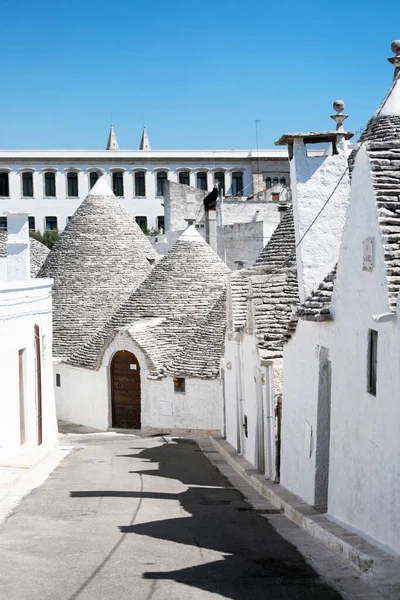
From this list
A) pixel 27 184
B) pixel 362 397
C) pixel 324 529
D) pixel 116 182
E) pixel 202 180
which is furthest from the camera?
pixel 202 180

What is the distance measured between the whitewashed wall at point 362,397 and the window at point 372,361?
0.08 m

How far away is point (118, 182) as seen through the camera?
71312 millimetres

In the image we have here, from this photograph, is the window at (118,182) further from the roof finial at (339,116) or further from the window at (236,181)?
the roof finial at (339,116)

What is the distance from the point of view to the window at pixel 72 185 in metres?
70.5

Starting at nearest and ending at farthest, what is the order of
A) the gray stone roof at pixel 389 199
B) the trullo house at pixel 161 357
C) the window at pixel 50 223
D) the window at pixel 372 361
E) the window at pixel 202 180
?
the gray stone roof at pixel 389 199, the window at pixel 372 361, the trullo house at pixel 161 357, the window at pixel 50 223, the window at pixel 202 180

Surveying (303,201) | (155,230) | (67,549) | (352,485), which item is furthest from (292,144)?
(155,230)

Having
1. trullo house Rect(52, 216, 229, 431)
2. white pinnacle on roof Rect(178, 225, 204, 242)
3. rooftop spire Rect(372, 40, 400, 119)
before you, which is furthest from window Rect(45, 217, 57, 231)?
rooftop spire Rect(372, 40, 400, 119)

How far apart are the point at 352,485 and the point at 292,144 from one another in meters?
6.40

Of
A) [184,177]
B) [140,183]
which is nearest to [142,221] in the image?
[140,183]

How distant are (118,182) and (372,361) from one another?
62853 mm

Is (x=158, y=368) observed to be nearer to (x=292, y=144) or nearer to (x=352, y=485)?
(x=292, y=144)

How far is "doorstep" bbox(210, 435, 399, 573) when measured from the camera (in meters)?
8.34

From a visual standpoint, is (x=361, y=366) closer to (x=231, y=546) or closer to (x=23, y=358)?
(x=231, y=546)

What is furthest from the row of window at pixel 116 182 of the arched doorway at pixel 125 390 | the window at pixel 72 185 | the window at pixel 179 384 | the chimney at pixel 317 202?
the chimney at pixel 317 202
